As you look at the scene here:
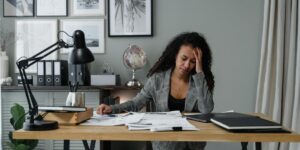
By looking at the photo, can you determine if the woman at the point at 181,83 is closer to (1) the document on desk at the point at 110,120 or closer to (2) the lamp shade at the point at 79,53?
(1) the document on desk at the point at 110,120

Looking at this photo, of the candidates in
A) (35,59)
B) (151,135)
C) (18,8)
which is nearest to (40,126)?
(35,59)

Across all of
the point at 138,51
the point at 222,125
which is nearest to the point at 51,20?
the point at 138,51

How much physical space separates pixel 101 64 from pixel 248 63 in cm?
150

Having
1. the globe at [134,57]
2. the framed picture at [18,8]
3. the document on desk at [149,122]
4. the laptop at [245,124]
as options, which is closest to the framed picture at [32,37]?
the framed picture at [18,8]

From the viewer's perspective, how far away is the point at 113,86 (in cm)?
318

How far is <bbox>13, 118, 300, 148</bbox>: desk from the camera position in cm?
121

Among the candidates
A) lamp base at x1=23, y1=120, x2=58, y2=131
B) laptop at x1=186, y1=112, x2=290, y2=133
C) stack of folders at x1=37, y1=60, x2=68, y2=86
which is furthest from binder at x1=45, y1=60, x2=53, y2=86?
laptop at x1=186, y1=112, x2=290, y2=133

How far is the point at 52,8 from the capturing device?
3.60 meters

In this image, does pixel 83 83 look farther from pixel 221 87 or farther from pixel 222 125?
pixel 222 125

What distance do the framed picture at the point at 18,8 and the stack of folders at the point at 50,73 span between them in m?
0.69

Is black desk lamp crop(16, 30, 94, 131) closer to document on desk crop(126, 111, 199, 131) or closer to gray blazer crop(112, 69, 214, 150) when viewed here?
document on desk crop(126, 111, 199, 131)

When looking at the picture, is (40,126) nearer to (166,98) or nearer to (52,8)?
(166,98)

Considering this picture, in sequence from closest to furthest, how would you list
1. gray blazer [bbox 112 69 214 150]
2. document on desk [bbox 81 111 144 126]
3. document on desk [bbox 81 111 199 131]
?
1. document on desk [bbox 81 111 199 131]
2. document on desk [bbox 81 111 144 126]
3. gray blazer [bbox 112 69 214 150]

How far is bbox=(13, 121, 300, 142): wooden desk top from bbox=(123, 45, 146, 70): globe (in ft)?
6.64
